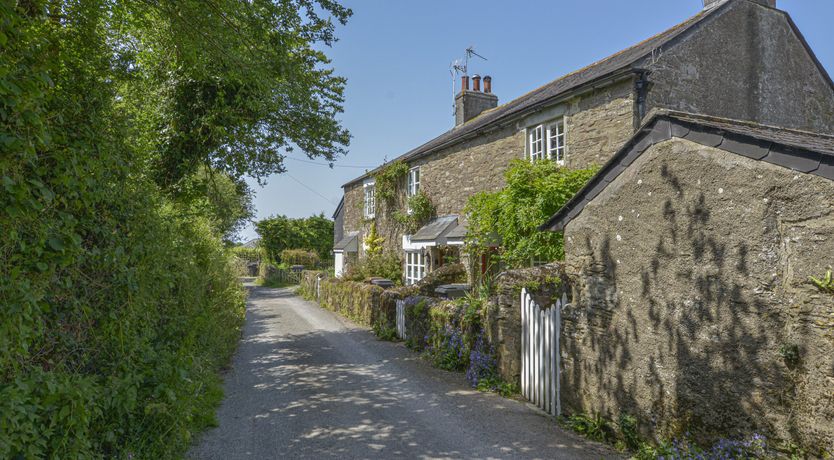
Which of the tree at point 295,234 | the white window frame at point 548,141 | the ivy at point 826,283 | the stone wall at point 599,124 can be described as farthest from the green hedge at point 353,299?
the tree at point 295,234

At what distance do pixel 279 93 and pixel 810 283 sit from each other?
8876mm

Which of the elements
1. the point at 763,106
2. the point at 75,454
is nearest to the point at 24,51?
the point at 75,454

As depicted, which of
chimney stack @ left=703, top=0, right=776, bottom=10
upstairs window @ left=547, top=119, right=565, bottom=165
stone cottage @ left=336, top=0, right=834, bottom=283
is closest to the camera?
stone cottage @ left=336, top=0, right=834, bottom=283

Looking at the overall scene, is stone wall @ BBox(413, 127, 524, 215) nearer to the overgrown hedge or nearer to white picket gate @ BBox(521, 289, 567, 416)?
white picket gate @ BBox(521, 289, 567, 416)

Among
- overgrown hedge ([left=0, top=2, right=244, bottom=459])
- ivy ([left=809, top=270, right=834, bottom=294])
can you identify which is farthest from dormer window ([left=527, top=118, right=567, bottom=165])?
overgrown hedge ([left=0, top=2, right=244, bottom=459])

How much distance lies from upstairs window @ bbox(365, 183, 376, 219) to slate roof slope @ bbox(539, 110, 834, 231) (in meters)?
16.1

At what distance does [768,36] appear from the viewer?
11367 millimetres

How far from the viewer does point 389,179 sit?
2022cm

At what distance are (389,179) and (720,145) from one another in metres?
16.3

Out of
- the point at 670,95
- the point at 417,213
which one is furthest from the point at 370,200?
the point at 670,95

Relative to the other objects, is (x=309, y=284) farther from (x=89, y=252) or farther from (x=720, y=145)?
(x=720, y=145)

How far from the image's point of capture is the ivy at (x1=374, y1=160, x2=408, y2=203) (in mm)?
19484

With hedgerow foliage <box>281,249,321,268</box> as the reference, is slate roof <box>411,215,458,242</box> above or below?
above

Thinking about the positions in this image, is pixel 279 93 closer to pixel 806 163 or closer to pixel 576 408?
pixel 576 408
